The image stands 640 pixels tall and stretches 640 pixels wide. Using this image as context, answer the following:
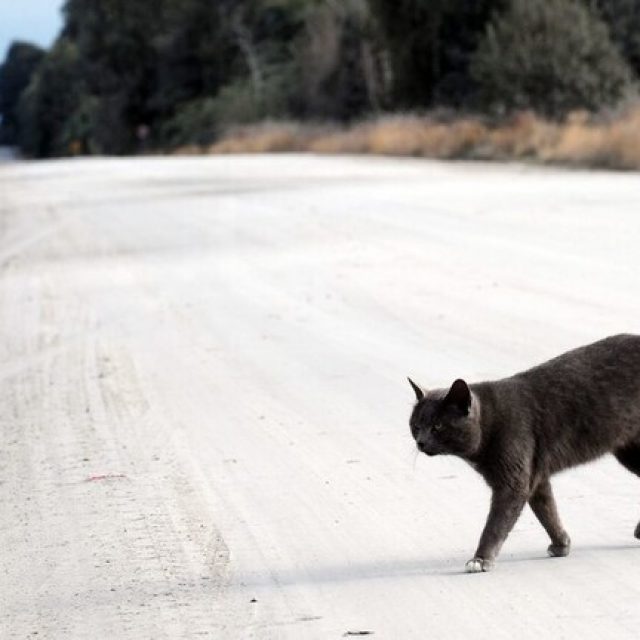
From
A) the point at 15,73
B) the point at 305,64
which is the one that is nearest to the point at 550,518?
the point at 305,64

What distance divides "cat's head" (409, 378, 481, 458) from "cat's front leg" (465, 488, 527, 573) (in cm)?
22

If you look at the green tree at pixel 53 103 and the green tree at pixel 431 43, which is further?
the green tree at pixel 53 103

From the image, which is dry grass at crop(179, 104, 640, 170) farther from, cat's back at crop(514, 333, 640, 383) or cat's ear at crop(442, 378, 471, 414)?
cat's ear at crop(442, 378, 471, 414)

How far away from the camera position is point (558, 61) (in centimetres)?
3712

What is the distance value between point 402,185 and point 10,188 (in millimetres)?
12842

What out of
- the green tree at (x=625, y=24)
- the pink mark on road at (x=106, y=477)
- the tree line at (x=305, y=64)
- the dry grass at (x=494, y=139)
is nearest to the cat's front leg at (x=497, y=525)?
the pink mark on road at (x=106, y=477)

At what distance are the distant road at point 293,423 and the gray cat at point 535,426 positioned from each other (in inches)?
9.5

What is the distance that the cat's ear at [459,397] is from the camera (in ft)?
20.0

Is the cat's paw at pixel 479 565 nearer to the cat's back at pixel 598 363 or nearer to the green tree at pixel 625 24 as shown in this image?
the cat's back at pixel 598 363

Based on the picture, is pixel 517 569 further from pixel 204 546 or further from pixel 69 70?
pixel 69 70

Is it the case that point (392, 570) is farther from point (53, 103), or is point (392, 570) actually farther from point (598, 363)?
point (53, 103)

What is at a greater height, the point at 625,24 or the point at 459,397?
the point at 459,397

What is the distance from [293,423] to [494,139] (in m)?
25.3

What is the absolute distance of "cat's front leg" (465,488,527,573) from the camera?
625 centimetres
